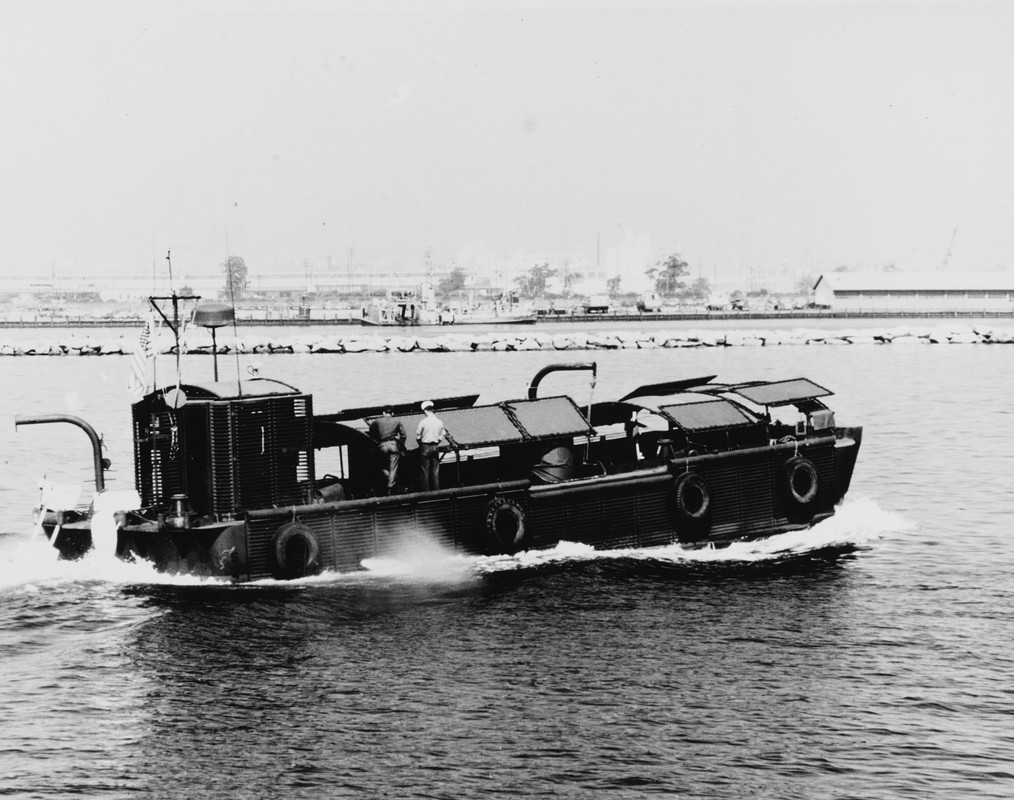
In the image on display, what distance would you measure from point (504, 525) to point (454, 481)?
322 cm

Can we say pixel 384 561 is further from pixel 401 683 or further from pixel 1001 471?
pixel 1001 471

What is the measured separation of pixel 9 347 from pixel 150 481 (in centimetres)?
9470

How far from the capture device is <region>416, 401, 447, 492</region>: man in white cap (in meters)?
24.9

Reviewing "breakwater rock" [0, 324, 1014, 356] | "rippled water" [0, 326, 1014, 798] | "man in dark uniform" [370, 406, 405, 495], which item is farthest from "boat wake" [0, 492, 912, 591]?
"breakwater rock" [0, 324, 1014, 356]

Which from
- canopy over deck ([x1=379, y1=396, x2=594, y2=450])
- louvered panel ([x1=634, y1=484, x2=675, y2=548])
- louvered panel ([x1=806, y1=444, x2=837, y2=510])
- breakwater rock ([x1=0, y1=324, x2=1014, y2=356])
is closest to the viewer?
canopy over deck ([x1=379, y1=396, x2=594, y2=450])

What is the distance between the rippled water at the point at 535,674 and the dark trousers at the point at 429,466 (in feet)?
4.39

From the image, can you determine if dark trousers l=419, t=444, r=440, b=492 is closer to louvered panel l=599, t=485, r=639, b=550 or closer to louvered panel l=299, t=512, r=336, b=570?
louvered panel l=299, t=512, r=336, b=570

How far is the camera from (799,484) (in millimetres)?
28359

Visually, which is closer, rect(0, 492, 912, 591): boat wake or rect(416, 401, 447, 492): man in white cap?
rect(0, 492, 912, 591): boat wake

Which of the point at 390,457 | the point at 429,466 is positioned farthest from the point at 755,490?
the point at 390,457

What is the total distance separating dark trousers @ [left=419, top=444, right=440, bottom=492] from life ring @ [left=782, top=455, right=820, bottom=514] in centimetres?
803

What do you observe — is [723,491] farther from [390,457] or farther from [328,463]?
[328,463]

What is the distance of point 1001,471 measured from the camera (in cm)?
4094

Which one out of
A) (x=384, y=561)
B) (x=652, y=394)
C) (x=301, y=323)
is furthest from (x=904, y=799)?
(x=301, y=323)
